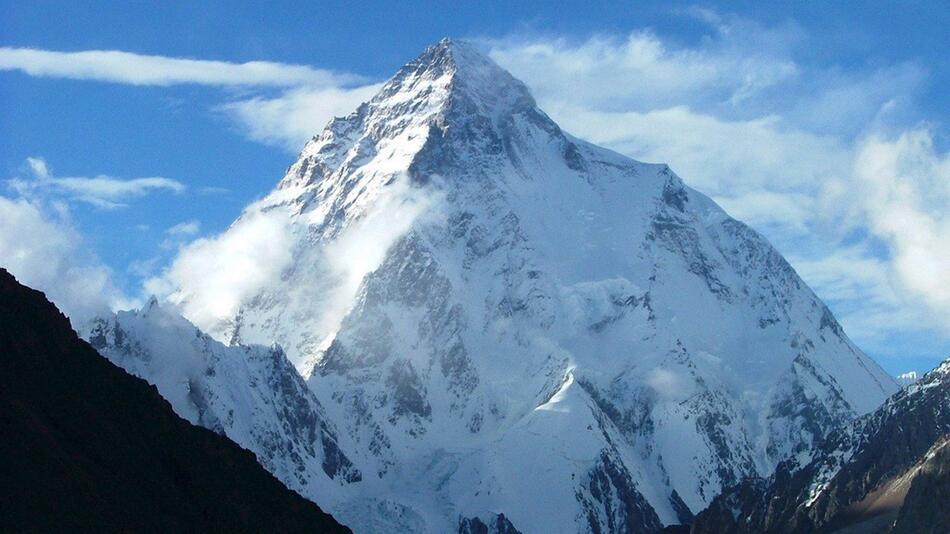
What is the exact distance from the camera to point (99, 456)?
473ft

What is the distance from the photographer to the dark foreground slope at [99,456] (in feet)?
431

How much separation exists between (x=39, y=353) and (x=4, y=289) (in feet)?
28.1

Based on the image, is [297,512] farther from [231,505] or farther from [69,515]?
[69,515]

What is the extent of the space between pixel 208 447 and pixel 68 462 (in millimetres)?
31411

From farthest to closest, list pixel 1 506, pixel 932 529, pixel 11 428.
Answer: pixel 932 529
pixel 11 428
pixel 1 506

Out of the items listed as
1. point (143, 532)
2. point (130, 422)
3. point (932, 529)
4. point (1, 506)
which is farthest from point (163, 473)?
point (932, 529)

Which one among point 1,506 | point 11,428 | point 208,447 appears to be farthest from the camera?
point 208,447

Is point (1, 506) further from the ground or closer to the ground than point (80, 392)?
closer to the ground

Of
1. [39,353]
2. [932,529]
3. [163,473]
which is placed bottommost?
[932,529]

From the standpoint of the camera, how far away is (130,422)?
156375mm

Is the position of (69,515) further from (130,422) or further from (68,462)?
(130,422)

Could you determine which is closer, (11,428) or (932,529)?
(11,428)

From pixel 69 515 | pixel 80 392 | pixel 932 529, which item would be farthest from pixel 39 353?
pixel 932 529

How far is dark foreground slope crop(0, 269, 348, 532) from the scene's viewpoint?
131375 millimetres
